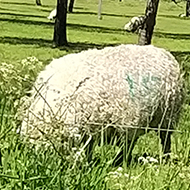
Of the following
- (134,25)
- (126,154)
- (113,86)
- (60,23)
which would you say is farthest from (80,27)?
(126,154)

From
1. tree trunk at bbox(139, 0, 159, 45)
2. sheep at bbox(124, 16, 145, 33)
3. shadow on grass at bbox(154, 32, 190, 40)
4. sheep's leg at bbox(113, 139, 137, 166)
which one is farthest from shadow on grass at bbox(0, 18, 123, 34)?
sheep's leg at bbox(113, 139, 137, 166)

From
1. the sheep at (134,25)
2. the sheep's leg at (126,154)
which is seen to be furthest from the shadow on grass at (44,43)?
the sheep's leg at (126,154)

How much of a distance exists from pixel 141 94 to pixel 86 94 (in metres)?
0.65

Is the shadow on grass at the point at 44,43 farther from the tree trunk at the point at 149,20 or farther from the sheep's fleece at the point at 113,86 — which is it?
the sheep's fleece at the point at 113,86

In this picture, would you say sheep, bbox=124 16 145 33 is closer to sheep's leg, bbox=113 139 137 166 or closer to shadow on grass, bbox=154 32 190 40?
shadow on grass, bbox=154 32 190 40

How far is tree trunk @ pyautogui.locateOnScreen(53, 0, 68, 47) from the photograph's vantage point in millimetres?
24172

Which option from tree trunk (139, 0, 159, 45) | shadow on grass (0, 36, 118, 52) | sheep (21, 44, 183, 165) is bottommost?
shadow on grass (0, 36, 118, 52)

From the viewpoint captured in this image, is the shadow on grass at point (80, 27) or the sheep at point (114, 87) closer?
the sheep at point (114, 87)

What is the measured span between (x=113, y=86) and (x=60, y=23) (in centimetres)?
1750

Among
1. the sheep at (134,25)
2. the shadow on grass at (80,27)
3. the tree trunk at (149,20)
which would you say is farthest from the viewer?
the sheep at (134,25)

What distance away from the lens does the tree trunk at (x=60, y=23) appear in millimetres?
24172

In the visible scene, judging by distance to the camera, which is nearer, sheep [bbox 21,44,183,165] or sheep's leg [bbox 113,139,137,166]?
sheep's leg [bbox 113,139,137,166]

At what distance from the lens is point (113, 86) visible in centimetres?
700

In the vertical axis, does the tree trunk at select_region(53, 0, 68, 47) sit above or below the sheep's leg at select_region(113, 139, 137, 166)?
below
